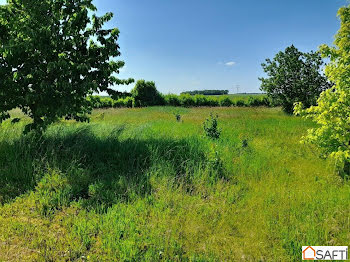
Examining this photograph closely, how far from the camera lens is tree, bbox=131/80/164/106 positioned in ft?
136

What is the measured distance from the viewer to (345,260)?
9.24 feet

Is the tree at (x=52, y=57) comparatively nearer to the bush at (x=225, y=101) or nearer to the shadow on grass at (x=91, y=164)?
the shadow on grass at (x=91, y=164)

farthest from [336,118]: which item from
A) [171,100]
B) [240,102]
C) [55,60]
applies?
[240,102]

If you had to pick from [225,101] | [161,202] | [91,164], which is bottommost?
[161,202]

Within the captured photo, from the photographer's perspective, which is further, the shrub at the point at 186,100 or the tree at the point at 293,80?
the shrub at the point at 186,100

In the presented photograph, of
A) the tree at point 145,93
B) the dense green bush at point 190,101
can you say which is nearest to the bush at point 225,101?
the dense green bush at point 190,101

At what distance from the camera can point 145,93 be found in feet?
139

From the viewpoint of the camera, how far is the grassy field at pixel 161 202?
309cm

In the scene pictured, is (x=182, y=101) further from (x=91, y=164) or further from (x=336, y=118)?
(x=336, y=118)

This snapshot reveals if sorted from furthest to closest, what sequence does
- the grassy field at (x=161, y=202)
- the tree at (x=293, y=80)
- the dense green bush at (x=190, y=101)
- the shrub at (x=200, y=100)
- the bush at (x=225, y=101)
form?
the bush at (x=225, y=101), the shrub at (x=200, y=100), the dense green bush at (x=190, y=101), the tree at (x=293, y=80), the grassy field at (x=161, y=202)

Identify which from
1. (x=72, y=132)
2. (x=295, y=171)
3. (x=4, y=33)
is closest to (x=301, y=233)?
(x=295, y=171)

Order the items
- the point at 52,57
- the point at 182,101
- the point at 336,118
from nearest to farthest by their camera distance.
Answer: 1. the point at 336,118
2. the point at 52,57
3. the point at 182,101

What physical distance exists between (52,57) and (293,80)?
83.7 ft

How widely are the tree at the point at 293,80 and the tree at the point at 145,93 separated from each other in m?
21.4
